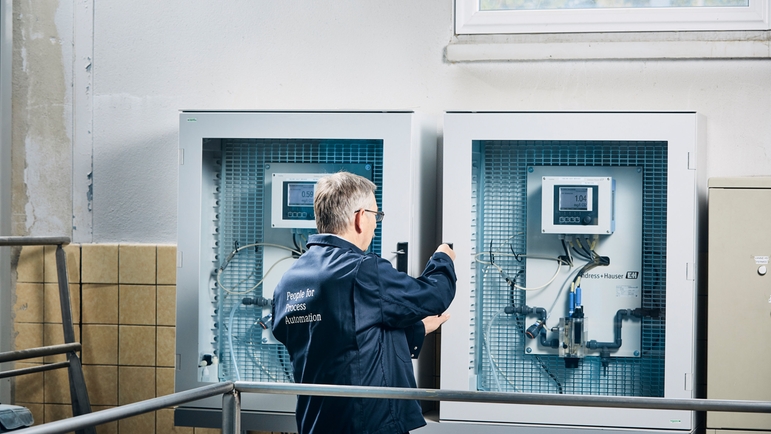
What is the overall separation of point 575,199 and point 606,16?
0.81 meters

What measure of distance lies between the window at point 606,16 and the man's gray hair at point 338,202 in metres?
1.21

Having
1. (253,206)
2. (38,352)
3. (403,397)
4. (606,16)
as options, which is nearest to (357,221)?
(403,397)

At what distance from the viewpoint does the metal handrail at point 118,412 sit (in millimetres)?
1260

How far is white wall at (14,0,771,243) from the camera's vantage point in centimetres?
286

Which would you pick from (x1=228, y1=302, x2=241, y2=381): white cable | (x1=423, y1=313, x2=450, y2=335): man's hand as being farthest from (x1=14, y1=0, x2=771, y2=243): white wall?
(x1=423, y1=313, x2=450, y2=335): man's hand

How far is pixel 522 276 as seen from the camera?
269cm

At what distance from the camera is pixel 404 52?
9.97 feet

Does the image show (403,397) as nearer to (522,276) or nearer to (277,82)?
(522,276)

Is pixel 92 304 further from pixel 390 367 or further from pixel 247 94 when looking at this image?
pixel 390 367

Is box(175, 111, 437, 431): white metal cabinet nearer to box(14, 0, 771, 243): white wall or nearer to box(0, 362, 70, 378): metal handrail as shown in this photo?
box(14, 0, 771, 243): white wall

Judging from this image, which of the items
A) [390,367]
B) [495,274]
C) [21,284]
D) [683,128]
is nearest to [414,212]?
[495,274]

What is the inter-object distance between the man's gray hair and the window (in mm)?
1215

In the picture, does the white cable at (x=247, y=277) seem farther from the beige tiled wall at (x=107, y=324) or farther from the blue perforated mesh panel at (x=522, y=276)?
the blue perforated mesh panel at (x=522, y=276)

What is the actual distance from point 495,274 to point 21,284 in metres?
2.06
